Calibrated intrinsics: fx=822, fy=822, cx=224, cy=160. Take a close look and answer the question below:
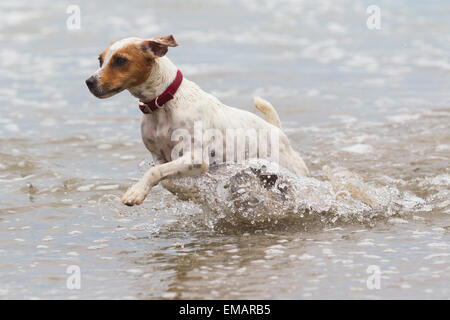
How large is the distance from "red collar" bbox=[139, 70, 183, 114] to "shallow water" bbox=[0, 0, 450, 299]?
39.0 inches

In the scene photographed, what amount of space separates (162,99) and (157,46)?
1.33 ft

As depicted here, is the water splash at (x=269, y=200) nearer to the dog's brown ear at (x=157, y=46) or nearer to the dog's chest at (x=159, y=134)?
the dog's chest at (x=159, y=134)

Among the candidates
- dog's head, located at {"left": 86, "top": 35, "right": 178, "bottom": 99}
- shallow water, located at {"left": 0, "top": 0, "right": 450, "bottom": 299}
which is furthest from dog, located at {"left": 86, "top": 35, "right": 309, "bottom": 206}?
shallow water, located at {"left": 0, "top": 0, "right": 450, "bottom": 299}

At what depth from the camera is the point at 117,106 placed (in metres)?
13.0

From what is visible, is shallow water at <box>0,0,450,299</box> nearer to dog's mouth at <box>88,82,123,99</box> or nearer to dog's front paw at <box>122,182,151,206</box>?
dog's front paw at <box>122,182,151,206</box>

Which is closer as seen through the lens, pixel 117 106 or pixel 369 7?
pixel 117 106

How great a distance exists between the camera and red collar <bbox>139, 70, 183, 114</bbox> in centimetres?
598

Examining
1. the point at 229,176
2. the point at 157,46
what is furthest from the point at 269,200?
the point at 157,46

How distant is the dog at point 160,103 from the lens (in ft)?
18.9

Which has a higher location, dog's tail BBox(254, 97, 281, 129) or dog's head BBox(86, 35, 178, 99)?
dog's head BBox(86, 35, 178, 99)
